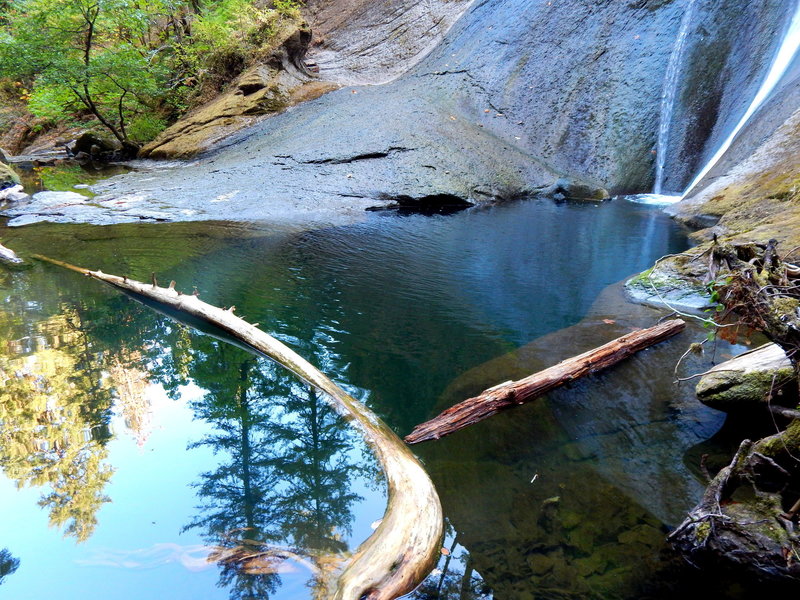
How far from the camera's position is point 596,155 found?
47.4ft

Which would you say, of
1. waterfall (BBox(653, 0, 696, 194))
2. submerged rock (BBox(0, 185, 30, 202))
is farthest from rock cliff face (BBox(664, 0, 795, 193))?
submerged rock (BBox(0, 185, 30, 202))

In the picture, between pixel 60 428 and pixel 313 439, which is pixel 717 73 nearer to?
pixel 313 439

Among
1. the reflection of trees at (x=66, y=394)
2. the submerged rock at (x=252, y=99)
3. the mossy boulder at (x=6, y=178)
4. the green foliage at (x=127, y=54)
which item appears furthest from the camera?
the submerged rock at (x=252, y=99)

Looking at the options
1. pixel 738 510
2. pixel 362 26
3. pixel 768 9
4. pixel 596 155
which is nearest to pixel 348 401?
pixel 738 510

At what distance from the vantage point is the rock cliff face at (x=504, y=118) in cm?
1217

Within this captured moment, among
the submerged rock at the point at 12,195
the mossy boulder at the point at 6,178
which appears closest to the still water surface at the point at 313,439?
the submerged rock at the point at 12,195

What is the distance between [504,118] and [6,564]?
14.8 metres

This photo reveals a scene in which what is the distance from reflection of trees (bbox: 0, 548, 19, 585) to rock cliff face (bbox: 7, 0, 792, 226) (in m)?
8.38

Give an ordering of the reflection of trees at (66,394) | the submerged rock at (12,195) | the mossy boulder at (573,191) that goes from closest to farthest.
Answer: the reflection of trees at (66,394)
the submerged rock at (12,195)
the mossy boulder at (573,191)

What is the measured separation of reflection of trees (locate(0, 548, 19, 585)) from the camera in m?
2.80

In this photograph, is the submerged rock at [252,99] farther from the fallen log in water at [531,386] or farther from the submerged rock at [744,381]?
the submerged rock at [744,381]

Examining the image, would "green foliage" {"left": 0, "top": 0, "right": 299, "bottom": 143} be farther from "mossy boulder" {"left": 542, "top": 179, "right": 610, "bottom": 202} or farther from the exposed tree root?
the exposed tree root

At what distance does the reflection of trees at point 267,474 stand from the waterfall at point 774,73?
11.6 m

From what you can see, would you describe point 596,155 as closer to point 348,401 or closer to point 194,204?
point 194,204
